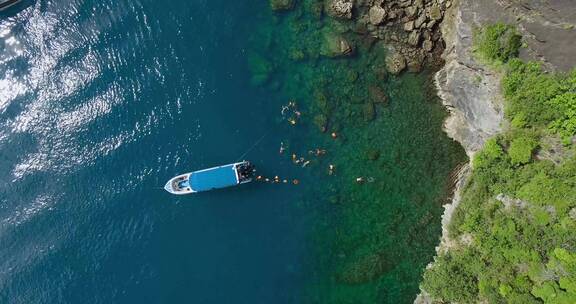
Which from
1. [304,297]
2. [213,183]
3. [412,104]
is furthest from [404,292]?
[213,183]

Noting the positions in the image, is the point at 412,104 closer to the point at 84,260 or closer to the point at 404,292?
the point at 404,292

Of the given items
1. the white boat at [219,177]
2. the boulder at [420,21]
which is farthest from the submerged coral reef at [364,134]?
the white boat at [219,177]

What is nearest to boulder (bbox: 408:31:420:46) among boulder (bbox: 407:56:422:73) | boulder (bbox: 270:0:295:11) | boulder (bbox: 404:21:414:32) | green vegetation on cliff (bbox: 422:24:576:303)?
boulder (bbox: 404:21:414:32)

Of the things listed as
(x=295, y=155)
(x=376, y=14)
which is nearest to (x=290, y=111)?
(x=295, y=155)

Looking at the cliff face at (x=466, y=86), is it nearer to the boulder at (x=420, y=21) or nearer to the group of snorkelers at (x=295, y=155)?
the boulder at (x=420, y=21)

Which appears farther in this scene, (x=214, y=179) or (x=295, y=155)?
(x=295, y=155)

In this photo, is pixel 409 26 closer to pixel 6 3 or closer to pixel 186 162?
pixel 186 162
